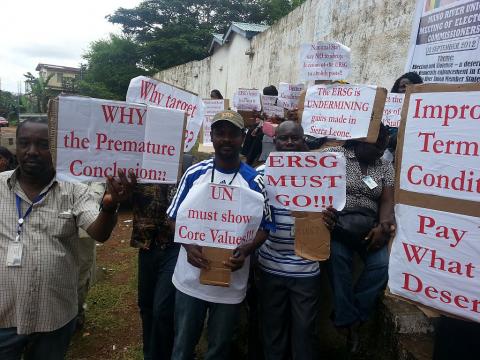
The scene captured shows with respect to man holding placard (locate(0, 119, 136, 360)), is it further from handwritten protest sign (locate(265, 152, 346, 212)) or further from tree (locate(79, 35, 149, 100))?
tree (locate(79, 35, 149, 100))

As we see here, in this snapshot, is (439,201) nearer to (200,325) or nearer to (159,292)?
(200,325)

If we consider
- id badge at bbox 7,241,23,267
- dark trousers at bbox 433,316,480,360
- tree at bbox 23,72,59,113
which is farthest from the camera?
tree at bbox 23,72,59,113

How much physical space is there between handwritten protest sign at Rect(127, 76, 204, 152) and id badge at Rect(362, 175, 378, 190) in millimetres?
1439

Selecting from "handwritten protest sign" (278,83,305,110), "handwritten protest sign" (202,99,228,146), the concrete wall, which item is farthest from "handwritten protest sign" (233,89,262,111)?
the concrete wall

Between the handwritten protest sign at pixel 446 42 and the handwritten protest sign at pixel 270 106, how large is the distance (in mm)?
2237

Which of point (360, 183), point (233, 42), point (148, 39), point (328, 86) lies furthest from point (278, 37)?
point (148, 39)

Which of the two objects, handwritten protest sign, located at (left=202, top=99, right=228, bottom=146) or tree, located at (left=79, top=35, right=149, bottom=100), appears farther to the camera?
tree, located at (left=79, top=35, right=149, bottom=100)

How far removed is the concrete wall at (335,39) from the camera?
19.2 ft

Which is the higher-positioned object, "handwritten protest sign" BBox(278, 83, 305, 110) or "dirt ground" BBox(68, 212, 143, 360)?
"handwritten protest sign" BBox(278, 83, 305, 110)

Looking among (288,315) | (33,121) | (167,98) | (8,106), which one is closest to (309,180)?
(288,315)

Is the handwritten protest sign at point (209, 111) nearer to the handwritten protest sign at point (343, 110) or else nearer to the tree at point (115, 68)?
the handwritten protest sign at point (343, 110)

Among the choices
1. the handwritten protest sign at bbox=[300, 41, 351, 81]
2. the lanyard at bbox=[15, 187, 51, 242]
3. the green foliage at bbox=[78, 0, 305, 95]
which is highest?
the green foliage at bbox=[78, 0, 305, 95]

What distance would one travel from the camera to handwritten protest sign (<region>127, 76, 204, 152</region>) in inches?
131

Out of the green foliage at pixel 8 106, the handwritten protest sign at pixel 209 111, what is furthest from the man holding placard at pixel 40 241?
the green foliage at pixel 8 106
